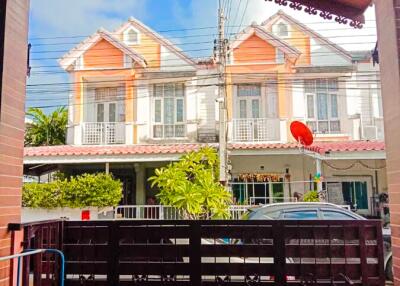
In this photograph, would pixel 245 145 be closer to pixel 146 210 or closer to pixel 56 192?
pixel 146 210

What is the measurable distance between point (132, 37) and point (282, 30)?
246 inches

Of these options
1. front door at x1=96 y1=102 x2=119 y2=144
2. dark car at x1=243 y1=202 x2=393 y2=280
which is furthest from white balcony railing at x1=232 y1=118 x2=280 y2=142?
dark car at x1=243 y1=202 x2=393 y2=280

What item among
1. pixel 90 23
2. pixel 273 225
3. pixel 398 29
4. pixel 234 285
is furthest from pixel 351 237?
pixel 90 23

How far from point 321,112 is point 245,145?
3912mm

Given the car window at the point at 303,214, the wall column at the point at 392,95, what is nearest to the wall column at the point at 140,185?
the car window at the point at 303,214

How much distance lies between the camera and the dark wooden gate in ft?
14.2

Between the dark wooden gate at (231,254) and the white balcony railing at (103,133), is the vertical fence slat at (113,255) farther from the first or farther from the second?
the white balcony railing at (103,133)

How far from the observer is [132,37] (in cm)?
1738

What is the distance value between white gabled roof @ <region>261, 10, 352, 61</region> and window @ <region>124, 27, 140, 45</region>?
5.24 meters

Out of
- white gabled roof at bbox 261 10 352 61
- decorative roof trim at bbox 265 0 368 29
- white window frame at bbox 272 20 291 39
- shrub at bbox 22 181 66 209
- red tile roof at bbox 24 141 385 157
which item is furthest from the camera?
white window frame at bbox 272 20 291 39

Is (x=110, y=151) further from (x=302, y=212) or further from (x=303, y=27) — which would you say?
(x=303, y=27)

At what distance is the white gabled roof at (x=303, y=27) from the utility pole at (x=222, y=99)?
3576mm

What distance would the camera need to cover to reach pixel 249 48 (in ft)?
53.3

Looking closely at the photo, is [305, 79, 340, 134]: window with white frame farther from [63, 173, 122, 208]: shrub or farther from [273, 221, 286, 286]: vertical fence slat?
[273, 221, 286, 286]: vertical fence slat
